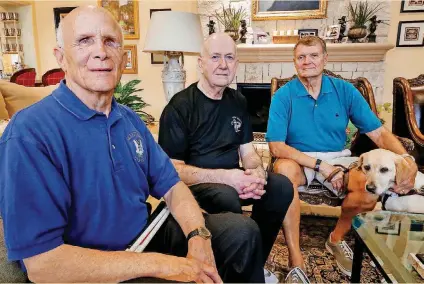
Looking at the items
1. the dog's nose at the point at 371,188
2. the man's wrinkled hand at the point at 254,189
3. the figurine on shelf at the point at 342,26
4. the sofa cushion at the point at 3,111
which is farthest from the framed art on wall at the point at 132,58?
the dog's nose at the point at 371,188

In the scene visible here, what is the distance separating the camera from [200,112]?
1562mm

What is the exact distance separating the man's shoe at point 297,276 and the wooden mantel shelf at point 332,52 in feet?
9.00

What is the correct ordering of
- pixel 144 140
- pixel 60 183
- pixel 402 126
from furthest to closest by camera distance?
pixel 402 126
pixel 144 140
pixel 60 183

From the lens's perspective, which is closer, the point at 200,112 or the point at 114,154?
the point at 114,154

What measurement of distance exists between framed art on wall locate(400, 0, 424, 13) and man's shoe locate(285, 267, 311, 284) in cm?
342

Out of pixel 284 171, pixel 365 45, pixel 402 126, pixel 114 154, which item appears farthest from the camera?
pixel 365 45

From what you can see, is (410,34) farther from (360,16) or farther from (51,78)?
(51,78)

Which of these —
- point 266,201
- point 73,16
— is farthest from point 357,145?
point 73,16

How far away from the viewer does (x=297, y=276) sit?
143 cm

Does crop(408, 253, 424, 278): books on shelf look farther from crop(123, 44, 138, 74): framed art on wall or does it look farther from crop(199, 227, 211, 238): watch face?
crop(123, 44, 138, 74): framed art on wall

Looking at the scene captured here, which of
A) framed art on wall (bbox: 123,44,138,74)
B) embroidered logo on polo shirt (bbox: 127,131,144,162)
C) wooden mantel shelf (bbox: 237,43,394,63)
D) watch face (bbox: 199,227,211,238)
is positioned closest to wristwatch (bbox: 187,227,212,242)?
watch face (bbox: 199,227,211,238)

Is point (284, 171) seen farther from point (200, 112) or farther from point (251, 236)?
point (251, 236)

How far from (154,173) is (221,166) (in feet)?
1.80

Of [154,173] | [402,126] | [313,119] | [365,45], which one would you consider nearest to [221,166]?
[154,173]
